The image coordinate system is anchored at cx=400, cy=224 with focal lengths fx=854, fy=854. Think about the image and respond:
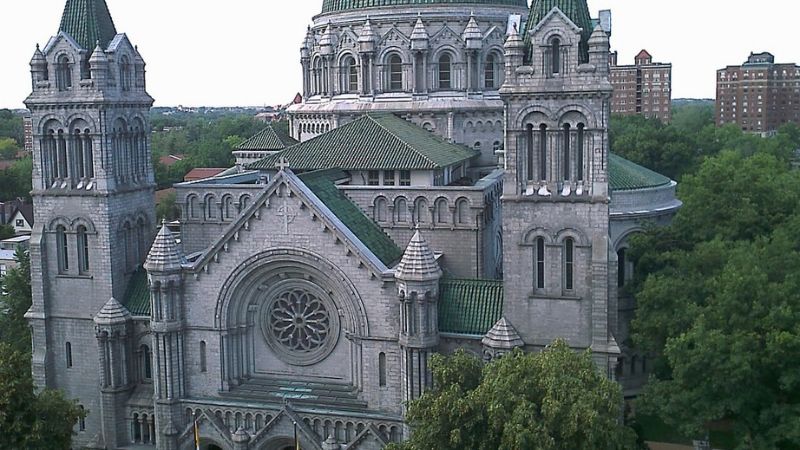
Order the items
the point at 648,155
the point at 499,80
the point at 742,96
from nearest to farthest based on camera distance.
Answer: the point at 499,80 < the point at 648,155 < the point at 742,96

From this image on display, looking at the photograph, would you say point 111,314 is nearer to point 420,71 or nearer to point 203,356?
point 203,356

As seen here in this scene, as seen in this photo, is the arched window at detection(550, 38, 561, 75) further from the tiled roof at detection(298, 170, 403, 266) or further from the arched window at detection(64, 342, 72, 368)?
the arched window at detection(64, 342, 72, 368)

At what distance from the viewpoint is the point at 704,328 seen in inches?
1389

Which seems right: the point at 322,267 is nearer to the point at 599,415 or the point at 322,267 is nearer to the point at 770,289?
the point at 599,415

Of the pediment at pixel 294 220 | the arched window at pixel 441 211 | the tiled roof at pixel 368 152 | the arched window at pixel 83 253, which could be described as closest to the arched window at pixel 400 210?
the arched window at pixel 441 211

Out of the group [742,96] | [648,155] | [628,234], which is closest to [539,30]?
[628,234]

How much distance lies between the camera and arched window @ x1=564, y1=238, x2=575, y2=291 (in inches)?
1490

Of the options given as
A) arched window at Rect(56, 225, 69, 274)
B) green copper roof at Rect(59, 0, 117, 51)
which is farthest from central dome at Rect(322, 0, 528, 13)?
arched window at Rect(56, 225, 69, 274)

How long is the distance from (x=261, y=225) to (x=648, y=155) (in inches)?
2455

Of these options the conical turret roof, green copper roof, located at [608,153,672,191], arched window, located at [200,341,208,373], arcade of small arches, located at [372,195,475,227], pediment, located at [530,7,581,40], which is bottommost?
arched window, located at [200,341,208,373]

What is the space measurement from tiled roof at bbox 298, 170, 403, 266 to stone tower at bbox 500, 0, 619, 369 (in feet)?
21.1

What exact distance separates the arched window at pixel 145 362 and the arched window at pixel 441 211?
55.7ft

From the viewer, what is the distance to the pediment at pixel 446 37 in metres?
60.3

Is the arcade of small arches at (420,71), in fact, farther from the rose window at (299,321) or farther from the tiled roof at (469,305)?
the rose window at (299,321)
